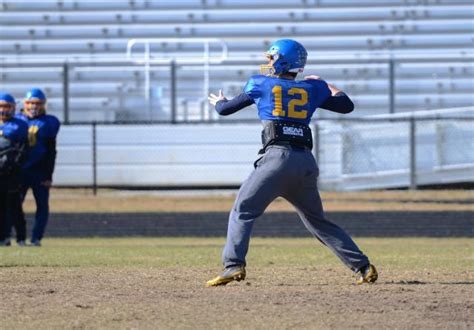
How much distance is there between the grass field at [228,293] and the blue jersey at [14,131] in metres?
1.62

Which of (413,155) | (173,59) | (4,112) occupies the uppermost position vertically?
(173,59)

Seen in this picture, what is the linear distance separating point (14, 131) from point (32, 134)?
379 millimetres

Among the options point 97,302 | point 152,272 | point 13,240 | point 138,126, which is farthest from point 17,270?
point 138,126

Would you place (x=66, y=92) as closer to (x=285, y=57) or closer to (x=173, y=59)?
(x=173, y=59)

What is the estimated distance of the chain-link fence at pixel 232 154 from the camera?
24688 millimetres

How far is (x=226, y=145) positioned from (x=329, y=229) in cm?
1622

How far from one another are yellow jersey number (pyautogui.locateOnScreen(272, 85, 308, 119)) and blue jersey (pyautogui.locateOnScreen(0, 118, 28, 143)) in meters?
6.46

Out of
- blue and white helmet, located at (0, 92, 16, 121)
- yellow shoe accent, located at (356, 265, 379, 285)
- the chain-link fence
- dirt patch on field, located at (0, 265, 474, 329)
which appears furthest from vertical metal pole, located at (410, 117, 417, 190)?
yellow shoe accent, located at (356, 265, 379, 285)

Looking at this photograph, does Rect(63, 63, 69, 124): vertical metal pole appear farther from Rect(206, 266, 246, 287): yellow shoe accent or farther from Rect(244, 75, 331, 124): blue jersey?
Rect(206, 266, 246, 287): yellow shoe accent

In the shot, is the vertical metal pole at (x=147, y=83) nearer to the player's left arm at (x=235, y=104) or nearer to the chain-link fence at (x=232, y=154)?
the chain-link fence at (x=232, y=154)

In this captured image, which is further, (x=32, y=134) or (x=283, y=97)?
(x=32, y=134)

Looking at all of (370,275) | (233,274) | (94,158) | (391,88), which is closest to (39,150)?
(233,274)

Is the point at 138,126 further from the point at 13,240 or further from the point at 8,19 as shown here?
the point at 13,240

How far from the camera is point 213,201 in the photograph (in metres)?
24.2
